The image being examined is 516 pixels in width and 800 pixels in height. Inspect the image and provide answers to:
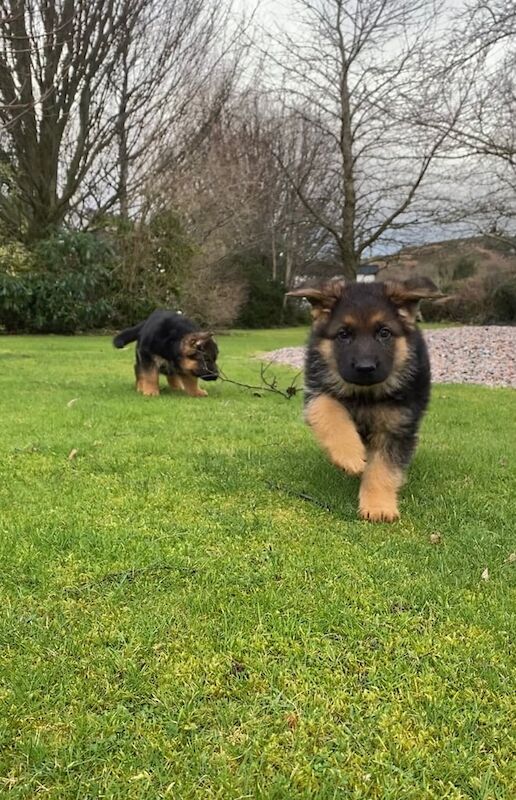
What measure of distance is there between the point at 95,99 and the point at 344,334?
2176 centimetres

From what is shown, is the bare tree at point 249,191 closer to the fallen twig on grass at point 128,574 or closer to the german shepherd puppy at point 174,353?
Answer: the german shepherd puppy at point 174,353

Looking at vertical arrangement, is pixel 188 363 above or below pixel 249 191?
below

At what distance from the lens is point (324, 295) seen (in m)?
3.85

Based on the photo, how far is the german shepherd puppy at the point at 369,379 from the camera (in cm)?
346

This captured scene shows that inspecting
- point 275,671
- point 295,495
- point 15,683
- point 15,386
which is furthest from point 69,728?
point 15,386

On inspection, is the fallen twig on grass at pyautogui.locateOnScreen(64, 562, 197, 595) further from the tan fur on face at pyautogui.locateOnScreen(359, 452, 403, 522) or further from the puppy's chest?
the puppy's chest

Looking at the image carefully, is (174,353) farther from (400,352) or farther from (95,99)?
(95,99)

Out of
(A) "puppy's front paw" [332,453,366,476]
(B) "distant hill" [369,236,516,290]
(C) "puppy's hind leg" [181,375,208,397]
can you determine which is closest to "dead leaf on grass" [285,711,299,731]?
(A) "puppy's front paw" [332,453,366,476]

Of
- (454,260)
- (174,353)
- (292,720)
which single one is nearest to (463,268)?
(454,260)

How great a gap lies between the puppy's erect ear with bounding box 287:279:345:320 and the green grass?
110 centimetres

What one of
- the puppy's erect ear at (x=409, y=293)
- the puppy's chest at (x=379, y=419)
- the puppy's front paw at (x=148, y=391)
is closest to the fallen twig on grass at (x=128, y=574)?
the puppy's chest at (x=379, y=419)

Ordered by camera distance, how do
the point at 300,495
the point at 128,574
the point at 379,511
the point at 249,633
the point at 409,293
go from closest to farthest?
the point at 249,633, the point at 128,574, the point at 379,511, the point at 300,495, the point at 409,293

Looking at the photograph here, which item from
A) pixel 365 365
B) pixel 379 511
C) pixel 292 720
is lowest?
pixel 292 720

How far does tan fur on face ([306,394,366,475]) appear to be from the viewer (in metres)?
3.42
